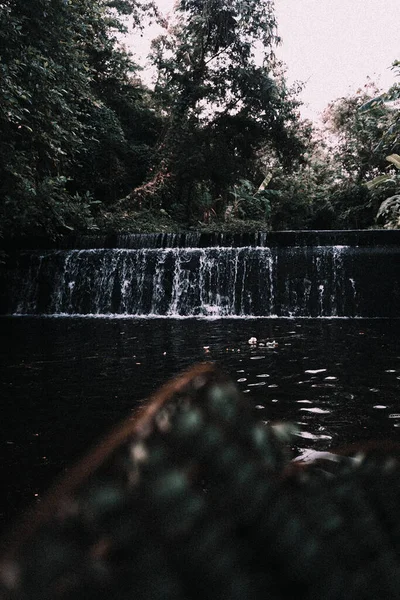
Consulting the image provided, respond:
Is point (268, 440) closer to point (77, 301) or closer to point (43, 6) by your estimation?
point (43, 6)

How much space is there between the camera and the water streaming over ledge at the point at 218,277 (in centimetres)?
1202

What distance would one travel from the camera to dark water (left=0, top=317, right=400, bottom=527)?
3.36 m

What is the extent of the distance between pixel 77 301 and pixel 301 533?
13.3 meters

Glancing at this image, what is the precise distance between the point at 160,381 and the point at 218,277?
7982 millimetres

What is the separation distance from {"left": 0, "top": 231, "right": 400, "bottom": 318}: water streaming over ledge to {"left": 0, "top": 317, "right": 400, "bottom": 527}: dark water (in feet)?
9.70

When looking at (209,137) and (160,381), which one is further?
(209,137)

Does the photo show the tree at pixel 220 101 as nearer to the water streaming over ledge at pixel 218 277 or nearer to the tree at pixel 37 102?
the tree at pixel 37 102

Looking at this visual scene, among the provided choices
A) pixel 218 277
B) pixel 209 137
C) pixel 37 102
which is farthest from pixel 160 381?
pixel 209 137

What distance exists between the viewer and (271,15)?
19453 mm

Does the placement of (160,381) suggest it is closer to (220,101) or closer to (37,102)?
(37,102)

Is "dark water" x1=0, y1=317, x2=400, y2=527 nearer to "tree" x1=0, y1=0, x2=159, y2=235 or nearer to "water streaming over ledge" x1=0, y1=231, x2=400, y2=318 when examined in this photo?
"water streaming over ledge" x1=0, y1=231, x2=400, y2=318

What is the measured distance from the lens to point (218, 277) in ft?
41.8

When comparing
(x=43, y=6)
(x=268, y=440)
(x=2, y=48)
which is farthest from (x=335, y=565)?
(x=43, y=6)

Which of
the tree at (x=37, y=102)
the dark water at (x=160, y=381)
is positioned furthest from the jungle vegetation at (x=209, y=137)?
the dark water at (x=160, y=381)
